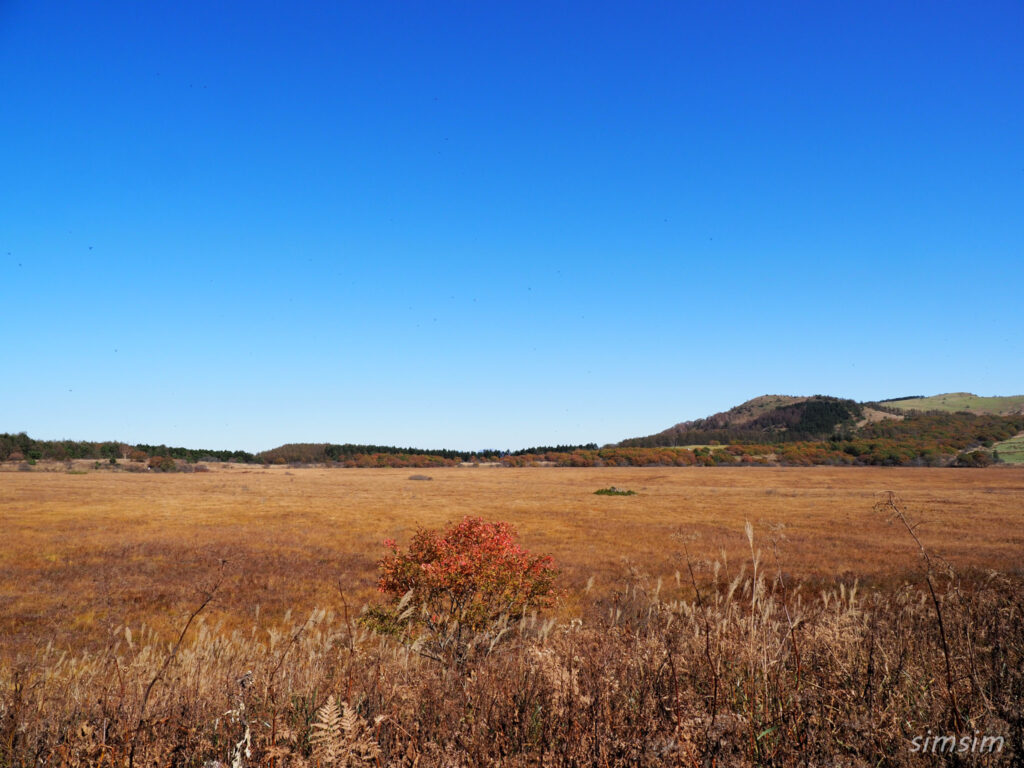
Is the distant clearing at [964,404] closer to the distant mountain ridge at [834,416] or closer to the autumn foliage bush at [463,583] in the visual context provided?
the distant mountain ridge at [834,416]

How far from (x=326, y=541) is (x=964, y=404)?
212639mm

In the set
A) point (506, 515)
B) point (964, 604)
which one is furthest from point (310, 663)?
point (506, 515)

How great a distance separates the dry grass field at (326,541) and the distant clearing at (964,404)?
144964 millimetres

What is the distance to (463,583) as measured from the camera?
8.63 metres

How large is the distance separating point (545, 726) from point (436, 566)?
639 cm

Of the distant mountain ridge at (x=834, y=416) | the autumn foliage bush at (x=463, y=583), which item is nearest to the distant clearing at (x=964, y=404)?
the distant mountain ridge at (x=834, y=416)

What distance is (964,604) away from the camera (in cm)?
480

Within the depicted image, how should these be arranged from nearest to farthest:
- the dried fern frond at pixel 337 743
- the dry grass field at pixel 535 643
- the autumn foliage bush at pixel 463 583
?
the dried fern frond at pixel 337 743
the dry grass field at pixel 535 643
the autumn foliage bush at pixel 463 583

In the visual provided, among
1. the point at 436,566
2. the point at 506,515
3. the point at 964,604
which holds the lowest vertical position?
the point at 506,515

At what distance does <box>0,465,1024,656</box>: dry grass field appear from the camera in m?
14.8

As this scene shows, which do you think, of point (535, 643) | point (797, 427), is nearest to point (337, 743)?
point (535, 643)

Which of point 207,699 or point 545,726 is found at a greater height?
point 545,726

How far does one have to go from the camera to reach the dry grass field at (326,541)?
48.6 feet

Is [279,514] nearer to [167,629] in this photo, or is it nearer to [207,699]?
[167,629]
